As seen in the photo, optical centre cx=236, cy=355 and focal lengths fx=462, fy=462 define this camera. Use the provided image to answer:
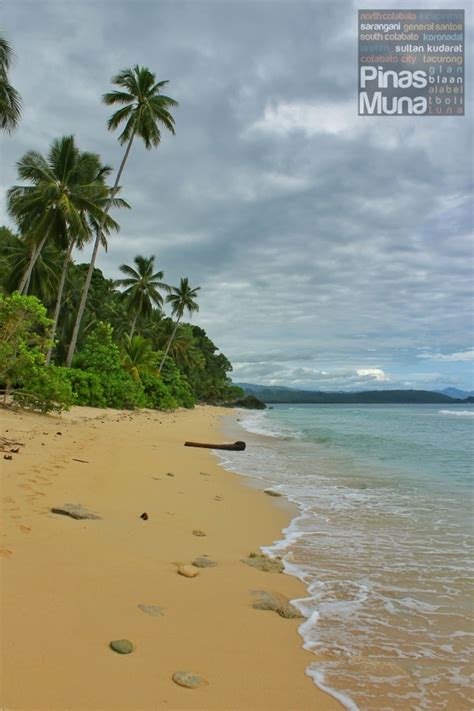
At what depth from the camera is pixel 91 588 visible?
3.04 metres

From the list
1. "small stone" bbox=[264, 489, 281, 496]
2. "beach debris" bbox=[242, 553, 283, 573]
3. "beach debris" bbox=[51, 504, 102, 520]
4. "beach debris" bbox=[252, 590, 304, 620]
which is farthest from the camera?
"small stone" bbox=[264, 489, 281, 496]

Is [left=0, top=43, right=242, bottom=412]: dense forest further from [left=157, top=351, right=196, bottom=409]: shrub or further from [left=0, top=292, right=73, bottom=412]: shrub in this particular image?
[left=157, top=351, right=196, bottom=409]: shrub

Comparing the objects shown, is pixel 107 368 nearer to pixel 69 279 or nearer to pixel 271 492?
pixel 69 279

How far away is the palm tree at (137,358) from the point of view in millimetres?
31844

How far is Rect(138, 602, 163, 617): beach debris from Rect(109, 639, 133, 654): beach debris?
1.50ft

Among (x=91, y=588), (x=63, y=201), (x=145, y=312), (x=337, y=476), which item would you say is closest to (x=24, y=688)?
(x=91, y=588)

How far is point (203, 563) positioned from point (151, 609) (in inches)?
43.5

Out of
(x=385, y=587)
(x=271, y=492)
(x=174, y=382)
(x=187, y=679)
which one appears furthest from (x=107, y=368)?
(x=187, y=679)

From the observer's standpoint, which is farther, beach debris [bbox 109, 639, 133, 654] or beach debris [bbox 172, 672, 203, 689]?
beach debris [bbox 109, 639, 133, 654]

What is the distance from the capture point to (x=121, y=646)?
2.38 meters

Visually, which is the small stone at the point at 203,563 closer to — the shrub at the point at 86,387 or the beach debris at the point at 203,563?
the beach debris at the point at 203,563

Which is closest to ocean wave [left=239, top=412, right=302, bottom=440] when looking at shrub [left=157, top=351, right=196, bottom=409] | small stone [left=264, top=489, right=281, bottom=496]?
shrub [left=157, top=351, right=196, bottom=409]

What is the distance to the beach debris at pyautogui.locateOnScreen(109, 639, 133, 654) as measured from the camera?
236 cm

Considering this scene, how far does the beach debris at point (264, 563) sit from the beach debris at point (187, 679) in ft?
6.09
